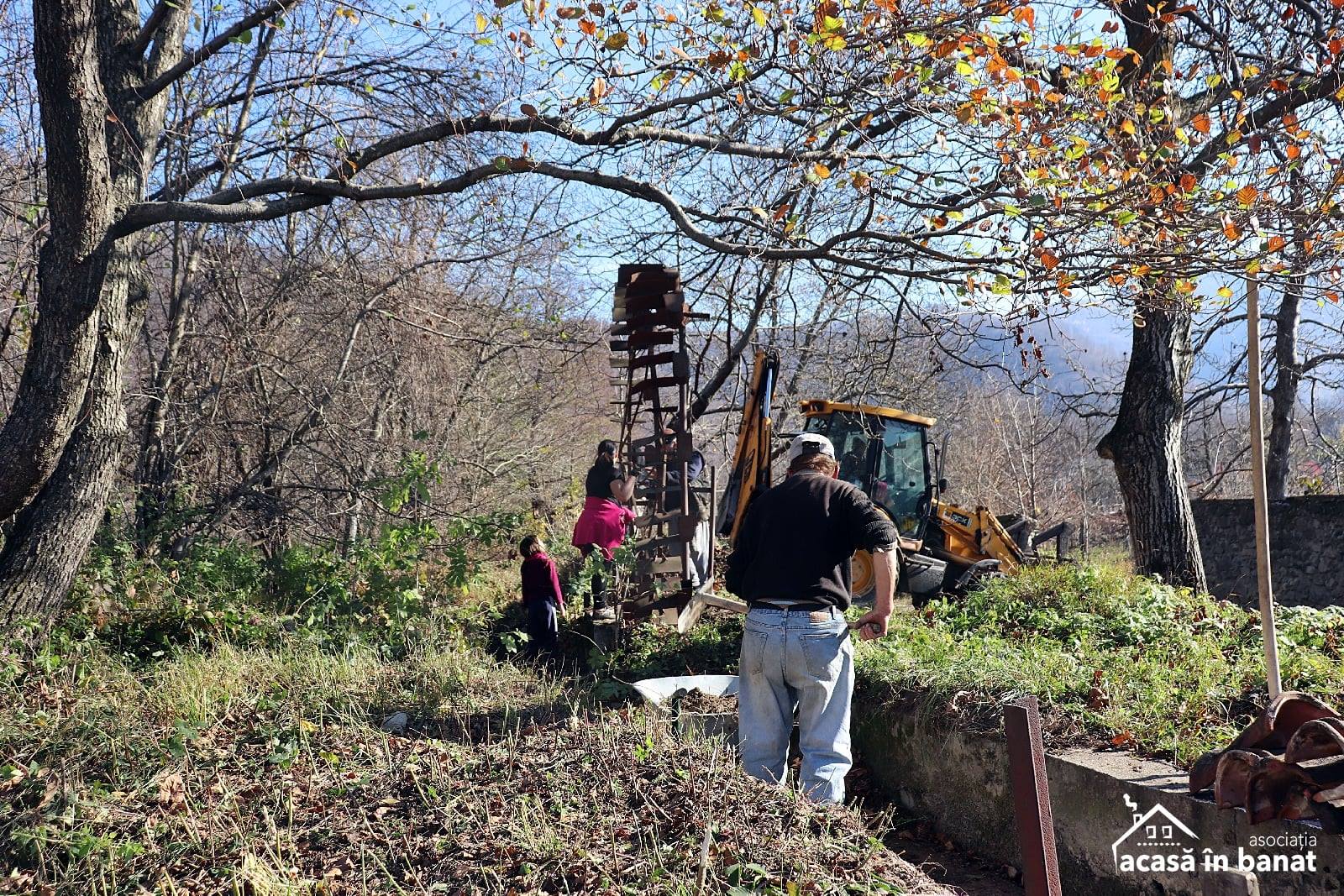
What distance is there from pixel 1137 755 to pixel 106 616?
7.26 m

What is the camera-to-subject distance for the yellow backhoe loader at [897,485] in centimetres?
1217

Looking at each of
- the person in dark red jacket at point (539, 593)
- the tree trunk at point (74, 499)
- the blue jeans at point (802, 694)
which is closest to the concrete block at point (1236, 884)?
the blue jeans at point (802, 694)

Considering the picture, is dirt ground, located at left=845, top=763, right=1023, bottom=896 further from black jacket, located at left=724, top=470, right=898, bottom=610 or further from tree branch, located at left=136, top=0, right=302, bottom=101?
tree branch, located at left=136, top=0, right=302, bottom=101

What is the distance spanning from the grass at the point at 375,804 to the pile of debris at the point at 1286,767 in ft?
4.80

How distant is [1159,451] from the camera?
1028 centimetres

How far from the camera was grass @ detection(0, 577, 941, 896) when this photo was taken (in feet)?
12.4

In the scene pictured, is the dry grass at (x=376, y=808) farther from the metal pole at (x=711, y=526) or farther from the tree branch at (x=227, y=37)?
the metal pole at (x=711, y=526)

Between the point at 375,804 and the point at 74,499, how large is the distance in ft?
13.7

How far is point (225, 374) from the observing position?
10234 millimetres

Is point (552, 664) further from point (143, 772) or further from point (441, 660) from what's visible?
point (143, 772)

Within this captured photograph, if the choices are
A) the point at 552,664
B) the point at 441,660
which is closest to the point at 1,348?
the point at 441,660

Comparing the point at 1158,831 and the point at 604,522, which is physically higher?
the point at 604,522

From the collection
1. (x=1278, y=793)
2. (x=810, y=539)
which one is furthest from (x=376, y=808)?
(x=1278, y=793)
